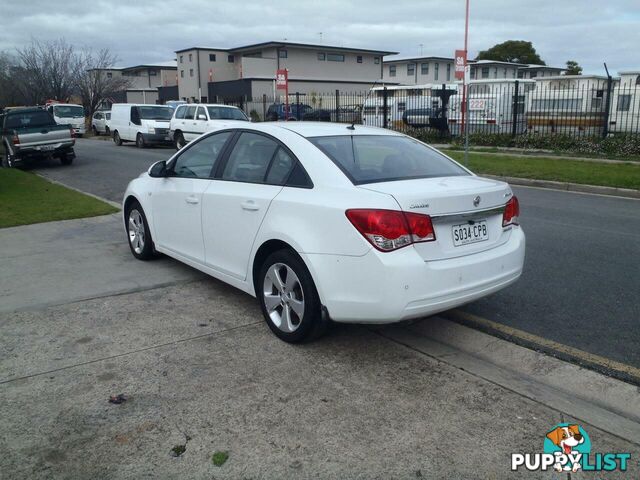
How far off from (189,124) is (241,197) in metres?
19.1

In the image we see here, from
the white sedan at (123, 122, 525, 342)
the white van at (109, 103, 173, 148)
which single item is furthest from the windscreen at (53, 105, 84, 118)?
the white sedan at (123, 122, 525, 342)

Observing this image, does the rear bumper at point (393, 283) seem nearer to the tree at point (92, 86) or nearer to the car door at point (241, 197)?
the car door at point (241, 197)

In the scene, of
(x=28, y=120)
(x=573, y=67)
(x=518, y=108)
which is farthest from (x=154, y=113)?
(x=573, y=67)

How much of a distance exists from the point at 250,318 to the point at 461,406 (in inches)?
81.1

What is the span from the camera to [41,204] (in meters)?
10.7

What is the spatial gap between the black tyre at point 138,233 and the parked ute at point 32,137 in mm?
12853

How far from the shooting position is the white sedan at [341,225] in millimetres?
3879

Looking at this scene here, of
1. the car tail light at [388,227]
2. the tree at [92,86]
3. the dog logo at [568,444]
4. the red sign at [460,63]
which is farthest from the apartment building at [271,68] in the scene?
the dog logo at [568,444]

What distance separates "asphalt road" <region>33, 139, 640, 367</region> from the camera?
15.4ft

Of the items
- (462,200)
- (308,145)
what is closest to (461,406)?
(462,200)

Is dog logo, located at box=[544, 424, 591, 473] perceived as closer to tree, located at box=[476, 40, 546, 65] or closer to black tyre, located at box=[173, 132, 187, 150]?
black tyre, located at box=[173, 132, 187, 150]

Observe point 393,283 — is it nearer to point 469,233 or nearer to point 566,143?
point 469,233

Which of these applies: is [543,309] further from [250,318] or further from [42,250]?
[42,250]

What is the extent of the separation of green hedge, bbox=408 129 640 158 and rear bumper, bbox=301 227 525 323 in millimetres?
15107
